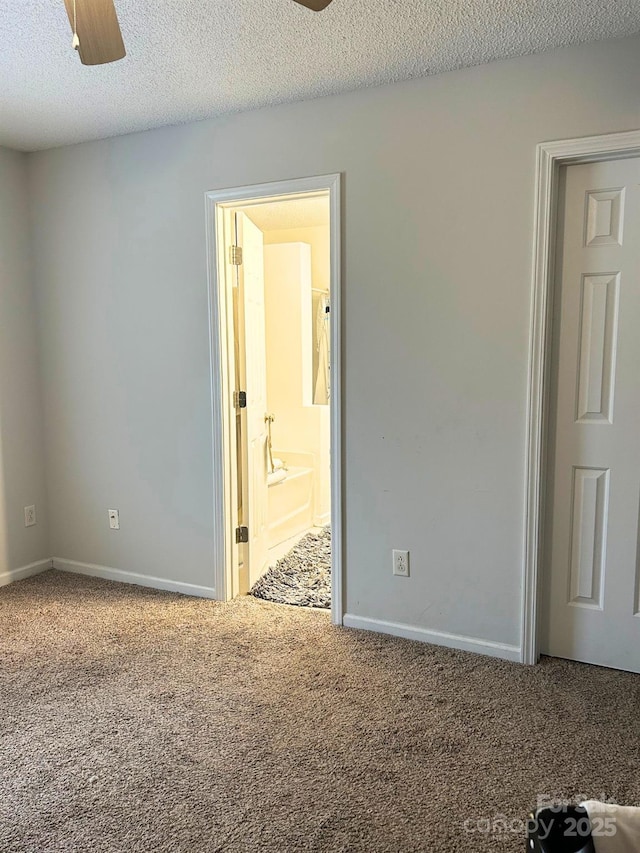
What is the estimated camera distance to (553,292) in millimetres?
2516

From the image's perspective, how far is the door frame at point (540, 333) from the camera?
7.75ft

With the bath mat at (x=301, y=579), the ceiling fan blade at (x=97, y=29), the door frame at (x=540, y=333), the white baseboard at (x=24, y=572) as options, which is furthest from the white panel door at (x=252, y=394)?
the ceiling fan blade at (x=97, y=29)

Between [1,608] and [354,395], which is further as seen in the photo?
[1,608]

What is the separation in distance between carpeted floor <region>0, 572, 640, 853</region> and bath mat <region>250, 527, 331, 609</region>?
295mm

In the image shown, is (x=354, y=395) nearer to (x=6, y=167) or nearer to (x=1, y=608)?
(x=1, y=608)

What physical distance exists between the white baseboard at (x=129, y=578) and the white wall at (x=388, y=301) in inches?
2.5

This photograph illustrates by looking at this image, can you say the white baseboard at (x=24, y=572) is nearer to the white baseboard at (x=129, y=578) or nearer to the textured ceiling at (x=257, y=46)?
the white baseboard at (x=129, y=578)

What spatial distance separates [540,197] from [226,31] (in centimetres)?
131

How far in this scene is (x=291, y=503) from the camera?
175 inches

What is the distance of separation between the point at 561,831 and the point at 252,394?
2.78 metres

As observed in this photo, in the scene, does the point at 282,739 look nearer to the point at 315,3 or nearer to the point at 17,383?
the point at 315,3

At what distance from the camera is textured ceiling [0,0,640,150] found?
2.04m

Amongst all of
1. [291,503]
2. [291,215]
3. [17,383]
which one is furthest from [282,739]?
[291,215]

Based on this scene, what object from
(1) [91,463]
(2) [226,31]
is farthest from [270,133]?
(1) [91,463]
